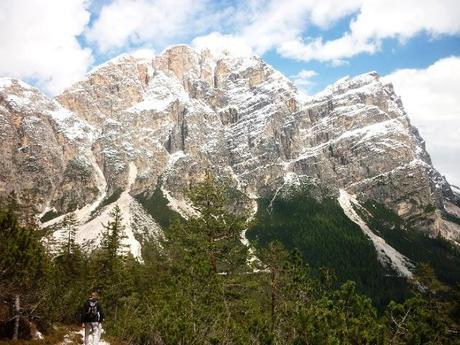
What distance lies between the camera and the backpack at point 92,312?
64.6 ft

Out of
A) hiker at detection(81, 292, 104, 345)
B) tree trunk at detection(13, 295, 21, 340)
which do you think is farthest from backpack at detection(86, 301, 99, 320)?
tree trunk at detection(13, 295, 21, 340)

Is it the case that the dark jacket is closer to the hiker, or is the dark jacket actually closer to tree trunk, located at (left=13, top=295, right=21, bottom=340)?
the hiker

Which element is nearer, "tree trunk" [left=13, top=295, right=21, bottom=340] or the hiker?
the hiker

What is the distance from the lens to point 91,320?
19688 mm

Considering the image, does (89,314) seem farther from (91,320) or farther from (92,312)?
(91,320)

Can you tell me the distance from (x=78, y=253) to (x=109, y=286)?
15781mm

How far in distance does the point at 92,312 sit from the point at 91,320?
0.32 meters

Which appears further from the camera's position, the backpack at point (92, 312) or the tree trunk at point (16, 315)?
the tree trunk at point (16, 315)

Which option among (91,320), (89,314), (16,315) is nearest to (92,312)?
(89,314)

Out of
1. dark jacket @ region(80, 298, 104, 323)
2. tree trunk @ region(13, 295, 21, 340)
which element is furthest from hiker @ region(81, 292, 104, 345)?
tree trunk @ region(13, 295, 21, 340)

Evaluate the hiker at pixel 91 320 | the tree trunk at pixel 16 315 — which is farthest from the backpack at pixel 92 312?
the tree trunk at pixel 16 315

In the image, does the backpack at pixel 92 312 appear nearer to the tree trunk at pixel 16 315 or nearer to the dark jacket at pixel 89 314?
the dark jacket at pixel 89 314

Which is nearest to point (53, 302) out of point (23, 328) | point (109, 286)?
point (23, 328)

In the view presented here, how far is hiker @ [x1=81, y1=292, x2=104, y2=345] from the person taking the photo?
19.7m
